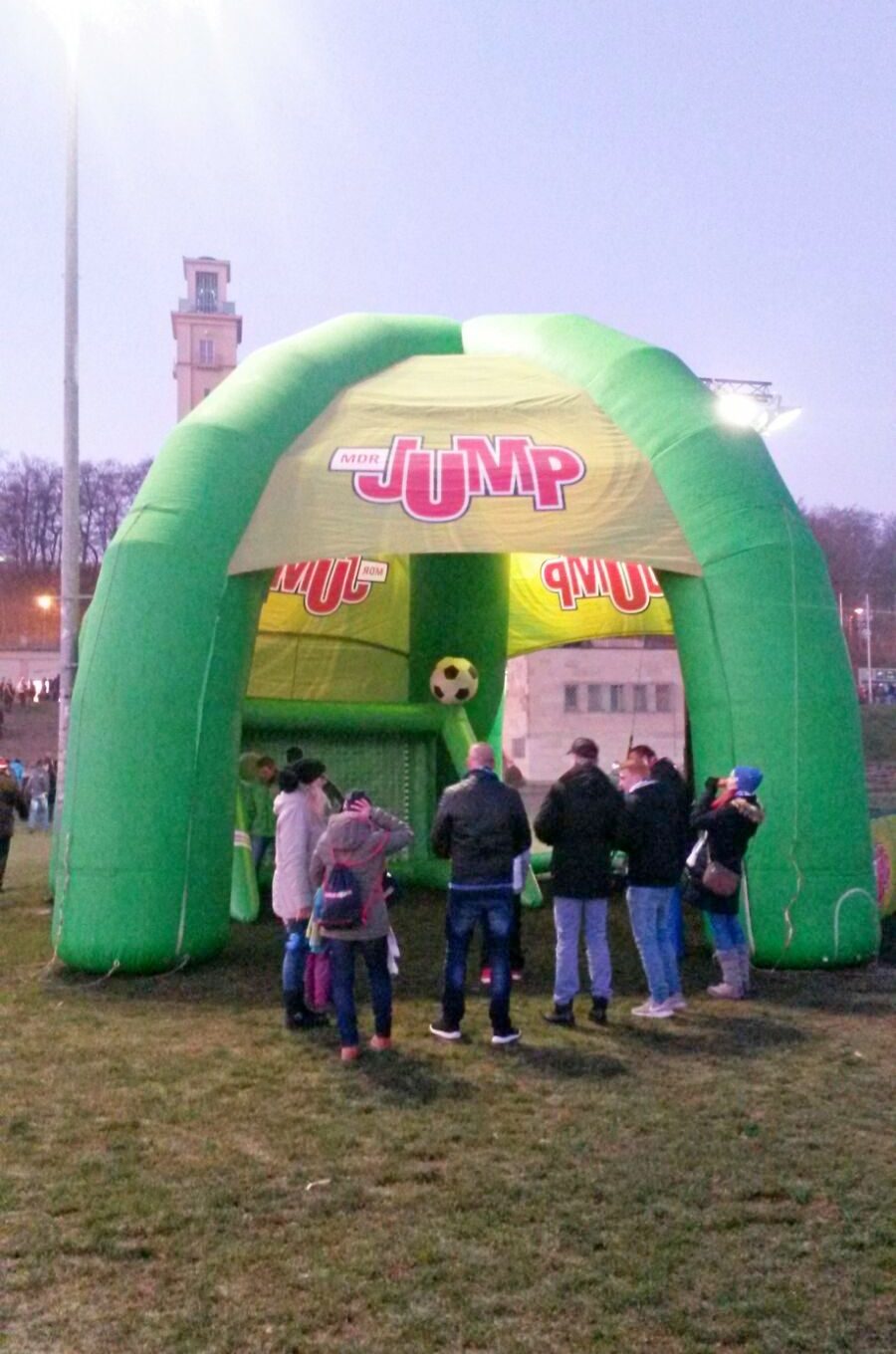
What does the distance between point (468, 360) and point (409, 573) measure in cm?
295

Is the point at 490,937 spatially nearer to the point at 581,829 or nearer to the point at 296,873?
the point at 581,829

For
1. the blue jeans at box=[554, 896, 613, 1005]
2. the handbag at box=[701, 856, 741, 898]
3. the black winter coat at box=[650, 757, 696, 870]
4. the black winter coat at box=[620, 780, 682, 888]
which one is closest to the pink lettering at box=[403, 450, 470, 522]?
the black winter coat at box=[650, 757, 696, 870]

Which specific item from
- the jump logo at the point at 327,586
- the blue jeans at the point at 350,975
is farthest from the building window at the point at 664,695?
the blue jeans at the point at 350,975

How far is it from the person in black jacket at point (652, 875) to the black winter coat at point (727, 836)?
343 millimetres

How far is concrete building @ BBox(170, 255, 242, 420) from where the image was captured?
61938mm

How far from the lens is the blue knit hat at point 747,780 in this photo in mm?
7648

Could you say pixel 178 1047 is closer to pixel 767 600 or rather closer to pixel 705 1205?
pixel 705 1205

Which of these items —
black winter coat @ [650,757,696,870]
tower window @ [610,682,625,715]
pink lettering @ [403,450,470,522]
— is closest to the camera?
black winter coat @ [650,757,696,870]

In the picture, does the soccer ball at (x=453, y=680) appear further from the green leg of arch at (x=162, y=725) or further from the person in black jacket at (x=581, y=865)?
the person in black jacket at (x=581, y=865)

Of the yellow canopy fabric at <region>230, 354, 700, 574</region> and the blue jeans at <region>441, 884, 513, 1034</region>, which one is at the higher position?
the yellow canopy fabric at <region>230, 354, 700, 574</region>

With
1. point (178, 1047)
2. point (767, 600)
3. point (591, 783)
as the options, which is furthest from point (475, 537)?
point (178, 1047)

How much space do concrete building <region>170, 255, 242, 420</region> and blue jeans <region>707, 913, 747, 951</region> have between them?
56206 mm

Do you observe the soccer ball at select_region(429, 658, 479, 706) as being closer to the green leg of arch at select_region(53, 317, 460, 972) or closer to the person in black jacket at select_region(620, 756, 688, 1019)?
the green leg of arch at select_region(53, 317, 460, 972)

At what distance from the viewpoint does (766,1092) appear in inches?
230
